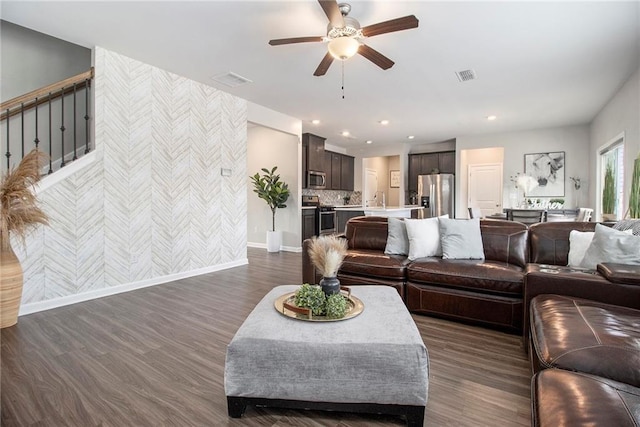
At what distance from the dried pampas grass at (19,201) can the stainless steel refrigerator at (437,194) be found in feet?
23.7

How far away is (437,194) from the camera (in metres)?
8.03

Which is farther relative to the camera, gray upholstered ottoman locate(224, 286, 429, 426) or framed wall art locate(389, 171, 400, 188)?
framed wall art locate(389, 171, 400, 188)

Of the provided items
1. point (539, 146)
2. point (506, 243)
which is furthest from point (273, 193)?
point (539, 146)

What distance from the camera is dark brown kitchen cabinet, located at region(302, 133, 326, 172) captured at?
732 centimetres

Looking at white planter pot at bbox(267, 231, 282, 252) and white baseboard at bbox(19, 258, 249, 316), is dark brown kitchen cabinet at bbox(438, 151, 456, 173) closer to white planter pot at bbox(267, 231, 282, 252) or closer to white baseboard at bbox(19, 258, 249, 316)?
white planter pot at bbox(267, 231, 282, 252)

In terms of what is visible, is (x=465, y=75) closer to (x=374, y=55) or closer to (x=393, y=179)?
(x=374, y=55)

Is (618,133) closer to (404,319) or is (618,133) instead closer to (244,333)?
(404,319)

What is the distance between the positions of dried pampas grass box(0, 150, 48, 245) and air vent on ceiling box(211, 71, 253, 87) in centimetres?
221

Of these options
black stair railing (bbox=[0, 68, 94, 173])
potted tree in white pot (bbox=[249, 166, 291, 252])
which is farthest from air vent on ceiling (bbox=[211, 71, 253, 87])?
potted tree in white pot (bbox=[249, 166, 291, 252])

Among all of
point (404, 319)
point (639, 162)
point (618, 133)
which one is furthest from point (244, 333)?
point (618, 133)

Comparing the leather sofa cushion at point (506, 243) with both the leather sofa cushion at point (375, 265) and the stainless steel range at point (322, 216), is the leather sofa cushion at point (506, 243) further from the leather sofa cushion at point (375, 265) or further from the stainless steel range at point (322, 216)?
the stainless steel range at point (322, 216)

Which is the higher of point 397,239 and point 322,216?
point 322,216

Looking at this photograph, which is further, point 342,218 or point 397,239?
point 342,218

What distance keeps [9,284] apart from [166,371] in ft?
5.90
